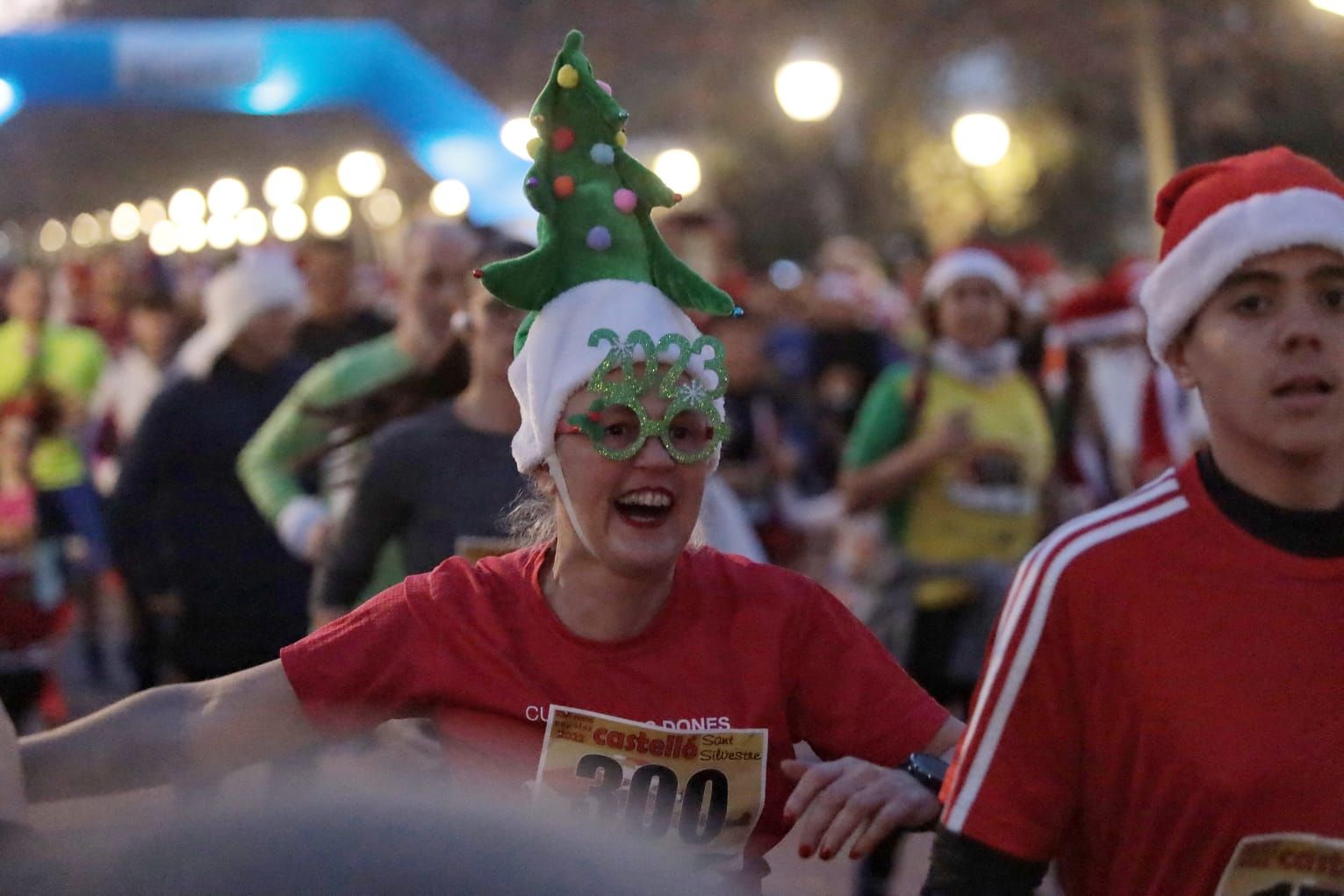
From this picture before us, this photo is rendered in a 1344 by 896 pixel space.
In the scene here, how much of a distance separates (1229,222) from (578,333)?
3.45ft

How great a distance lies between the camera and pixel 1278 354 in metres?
2.83

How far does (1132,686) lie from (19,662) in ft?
18.9

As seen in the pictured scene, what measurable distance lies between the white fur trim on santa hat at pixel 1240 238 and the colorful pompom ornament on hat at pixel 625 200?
895 millimetres

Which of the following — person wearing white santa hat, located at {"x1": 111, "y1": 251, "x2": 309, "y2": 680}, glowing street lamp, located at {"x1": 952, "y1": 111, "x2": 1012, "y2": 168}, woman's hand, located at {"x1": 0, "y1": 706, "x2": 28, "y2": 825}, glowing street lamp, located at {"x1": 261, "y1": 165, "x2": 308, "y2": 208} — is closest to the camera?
woman's hand, located at {"x1": 0, "y1": 706, "x2": 28, "y2": 825}

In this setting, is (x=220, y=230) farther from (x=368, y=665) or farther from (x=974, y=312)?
(x=368, y=665)

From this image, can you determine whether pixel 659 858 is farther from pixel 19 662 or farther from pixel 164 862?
pixel 19 662

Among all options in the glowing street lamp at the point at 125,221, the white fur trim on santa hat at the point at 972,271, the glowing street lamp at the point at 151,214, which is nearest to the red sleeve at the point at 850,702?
the white fur trim on santa hat at the point at 972,271

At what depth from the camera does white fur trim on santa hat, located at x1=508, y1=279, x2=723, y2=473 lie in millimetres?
3225

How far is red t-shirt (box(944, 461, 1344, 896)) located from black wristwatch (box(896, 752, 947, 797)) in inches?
6.3

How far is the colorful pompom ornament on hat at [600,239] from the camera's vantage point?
329 centimetres

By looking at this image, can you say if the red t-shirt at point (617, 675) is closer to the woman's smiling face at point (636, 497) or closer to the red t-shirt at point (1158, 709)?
the woman's smiling face at point (636, 497)

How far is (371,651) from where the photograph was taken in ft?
10.1

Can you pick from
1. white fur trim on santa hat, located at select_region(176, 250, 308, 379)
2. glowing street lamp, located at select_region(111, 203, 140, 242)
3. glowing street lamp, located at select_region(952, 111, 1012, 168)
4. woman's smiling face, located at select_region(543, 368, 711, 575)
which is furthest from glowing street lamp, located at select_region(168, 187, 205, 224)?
woman's smiling face, located at select_region(543, 368, 711, 575)

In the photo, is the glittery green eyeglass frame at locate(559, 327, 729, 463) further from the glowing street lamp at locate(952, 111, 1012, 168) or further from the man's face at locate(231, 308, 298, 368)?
the glowing street lamp at locate(952, 111, 1012, 168)
